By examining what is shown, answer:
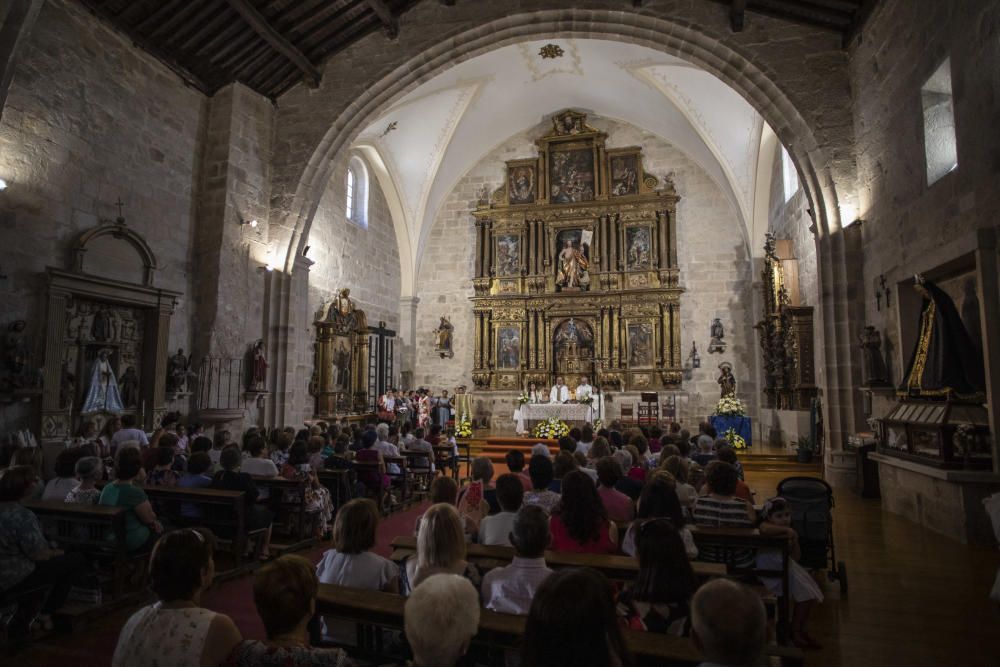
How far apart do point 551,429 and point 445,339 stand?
5437mm

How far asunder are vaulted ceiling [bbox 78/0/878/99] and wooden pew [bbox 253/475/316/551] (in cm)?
795

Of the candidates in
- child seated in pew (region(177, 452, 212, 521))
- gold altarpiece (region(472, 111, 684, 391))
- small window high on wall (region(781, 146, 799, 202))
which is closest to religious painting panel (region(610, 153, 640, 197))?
gold altarpiece (region(472, 111, 684, 391))

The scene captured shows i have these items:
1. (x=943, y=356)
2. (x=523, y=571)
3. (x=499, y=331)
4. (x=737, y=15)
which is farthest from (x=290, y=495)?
(x=499, y=331)

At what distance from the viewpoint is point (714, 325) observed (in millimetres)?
17781

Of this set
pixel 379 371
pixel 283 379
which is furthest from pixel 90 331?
pixel 379 371

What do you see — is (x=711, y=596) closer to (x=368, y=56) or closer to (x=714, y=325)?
(x=368, y=56)

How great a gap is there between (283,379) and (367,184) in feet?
25.5

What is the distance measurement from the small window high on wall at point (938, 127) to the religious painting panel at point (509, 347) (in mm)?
12589

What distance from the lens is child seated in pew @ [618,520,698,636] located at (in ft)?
9.11

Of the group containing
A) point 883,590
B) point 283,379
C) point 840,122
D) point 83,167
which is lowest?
point 883,590

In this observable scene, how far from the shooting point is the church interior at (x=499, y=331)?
3.25m

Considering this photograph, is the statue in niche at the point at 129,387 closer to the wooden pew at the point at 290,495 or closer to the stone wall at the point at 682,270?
the wooden pew at the point at 290,495

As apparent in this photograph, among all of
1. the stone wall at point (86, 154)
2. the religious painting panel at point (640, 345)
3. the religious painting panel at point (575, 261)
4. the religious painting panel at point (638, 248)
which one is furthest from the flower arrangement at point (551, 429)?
the stone wall at point (86, 154)

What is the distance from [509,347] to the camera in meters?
19.3
